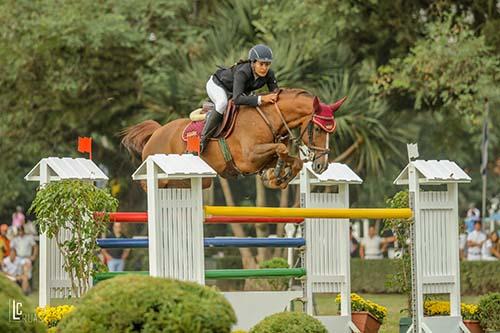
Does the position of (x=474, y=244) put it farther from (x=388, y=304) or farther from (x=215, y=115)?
(x=215, y=115)

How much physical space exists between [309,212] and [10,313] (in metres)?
3.66

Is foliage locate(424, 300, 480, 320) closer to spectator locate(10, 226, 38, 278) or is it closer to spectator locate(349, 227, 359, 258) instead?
spectator locate(10, 226, 38, 278)

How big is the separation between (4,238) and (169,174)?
14.0m

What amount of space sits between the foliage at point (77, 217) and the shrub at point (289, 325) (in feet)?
5.28

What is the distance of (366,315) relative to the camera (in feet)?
35.2

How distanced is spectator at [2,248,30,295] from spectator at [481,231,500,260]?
7981 millimetres

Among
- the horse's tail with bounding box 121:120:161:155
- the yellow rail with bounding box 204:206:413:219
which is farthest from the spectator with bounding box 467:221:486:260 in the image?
the yellow rail with bounding box 204:206:413:219

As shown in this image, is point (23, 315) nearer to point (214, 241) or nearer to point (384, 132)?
point (214, 241)

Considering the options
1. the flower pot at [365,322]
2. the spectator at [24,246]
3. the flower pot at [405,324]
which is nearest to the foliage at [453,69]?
the spectator at [24,246]

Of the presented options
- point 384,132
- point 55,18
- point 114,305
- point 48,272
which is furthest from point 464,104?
point 114,305

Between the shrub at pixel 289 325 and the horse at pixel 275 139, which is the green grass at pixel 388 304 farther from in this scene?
the shrub at pixel 289 325

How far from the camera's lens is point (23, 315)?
622cm

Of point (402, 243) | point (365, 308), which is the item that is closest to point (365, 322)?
point (365, 308)

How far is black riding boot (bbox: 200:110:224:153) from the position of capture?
11445mm
